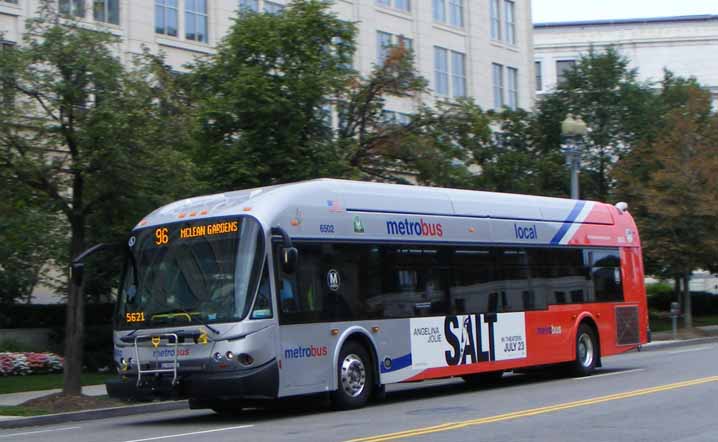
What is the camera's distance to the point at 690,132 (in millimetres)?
38281

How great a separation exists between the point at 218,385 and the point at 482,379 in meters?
8.24

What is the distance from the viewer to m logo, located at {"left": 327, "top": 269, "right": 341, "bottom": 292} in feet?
52.8

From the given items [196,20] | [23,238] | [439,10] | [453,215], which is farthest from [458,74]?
[453,215]

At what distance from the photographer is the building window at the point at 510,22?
188 feet

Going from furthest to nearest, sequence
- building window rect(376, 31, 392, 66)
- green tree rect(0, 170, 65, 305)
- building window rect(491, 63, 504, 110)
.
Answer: building window rect(491, 63, 504, 110)
building window rect(376, 31, 392, 66)
green tree rect(0, 170, 65, 305)

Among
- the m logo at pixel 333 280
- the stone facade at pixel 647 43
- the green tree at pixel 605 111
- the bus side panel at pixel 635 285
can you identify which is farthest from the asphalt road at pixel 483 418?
the stone facade at pixel 647 43

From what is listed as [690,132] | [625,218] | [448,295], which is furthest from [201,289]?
[690,132]

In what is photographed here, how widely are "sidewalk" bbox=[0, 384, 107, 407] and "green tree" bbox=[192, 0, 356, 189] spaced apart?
5.48 meters

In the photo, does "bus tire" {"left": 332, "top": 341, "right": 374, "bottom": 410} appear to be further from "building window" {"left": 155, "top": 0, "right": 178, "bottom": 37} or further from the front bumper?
"building window" {"left": 155, "top": 0, "right": 178, "bottom": 37}

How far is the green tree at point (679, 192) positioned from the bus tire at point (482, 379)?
17.8m

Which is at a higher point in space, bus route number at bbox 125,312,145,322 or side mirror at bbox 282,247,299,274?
side mirror at bbox 282,247,299,274

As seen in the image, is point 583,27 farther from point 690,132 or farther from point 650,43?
point 690,132

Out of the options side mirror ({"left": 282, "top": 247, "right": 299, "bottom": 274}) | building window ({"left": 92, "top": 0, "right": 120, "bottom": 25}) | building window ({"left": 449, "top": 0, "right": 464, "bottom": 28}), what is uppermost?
building window ({"left": 449, "top": 0, "right": 464, "bottom": 28})

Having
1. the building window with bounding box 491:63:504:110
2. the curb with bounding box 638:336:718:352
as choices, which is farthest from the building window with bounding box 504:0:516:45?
the curb with bounding box 638:336:718:352
